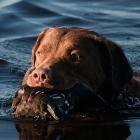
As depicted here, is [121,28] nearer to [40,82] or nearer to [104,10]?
[104,10]

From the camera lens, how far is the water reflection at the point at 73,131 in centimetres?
729

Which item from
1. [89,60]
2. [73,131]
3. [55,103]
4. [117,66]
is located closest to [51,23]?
[89,60]

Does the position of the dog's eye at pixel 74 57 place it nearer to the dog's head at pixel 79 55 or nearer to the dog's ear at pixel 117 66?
the dog's head at pixel 79 55

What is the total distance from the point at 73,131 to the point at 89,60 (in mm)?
1093

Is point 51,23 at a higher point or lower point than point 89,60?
lower

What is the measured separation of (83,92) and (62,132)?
0.63 m

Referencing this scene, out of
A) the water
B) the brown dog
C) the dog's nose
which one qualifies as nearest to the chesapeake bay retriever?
the brown dog

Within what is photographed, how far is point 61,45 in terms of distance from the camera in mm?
8305

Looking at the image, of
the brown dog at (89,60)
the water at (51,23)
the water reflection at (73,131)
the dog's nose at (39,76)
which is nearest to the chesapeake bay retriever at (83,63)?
the brown dog at (89,60)

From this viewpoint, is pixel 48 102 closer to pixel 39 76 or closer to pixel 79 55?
pixel 39 76

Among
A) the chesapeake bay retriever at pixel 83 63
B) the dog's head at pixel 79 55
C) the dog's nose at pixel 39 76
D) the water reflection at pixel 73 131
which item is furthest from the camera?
the dog's head at pixel 79 55

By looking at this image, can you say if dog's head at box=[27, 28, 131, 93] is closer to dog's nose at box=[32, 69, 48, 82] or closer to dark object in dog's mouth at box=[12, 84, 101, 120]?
dark object in dog's mouth at box=[12, 84, 101, 120]

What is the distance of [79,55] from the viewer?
323 inches

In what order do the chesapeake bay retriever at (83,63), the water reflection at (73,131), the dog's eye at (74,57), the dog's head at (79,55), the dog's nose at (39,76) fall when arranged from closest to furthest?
the dog's nose at (39,76) → the water reflection at (73,131) → the chesapeake bay retriever at (83,63) → the dog's head at (79,55) → the dog's eye at (74,57)
